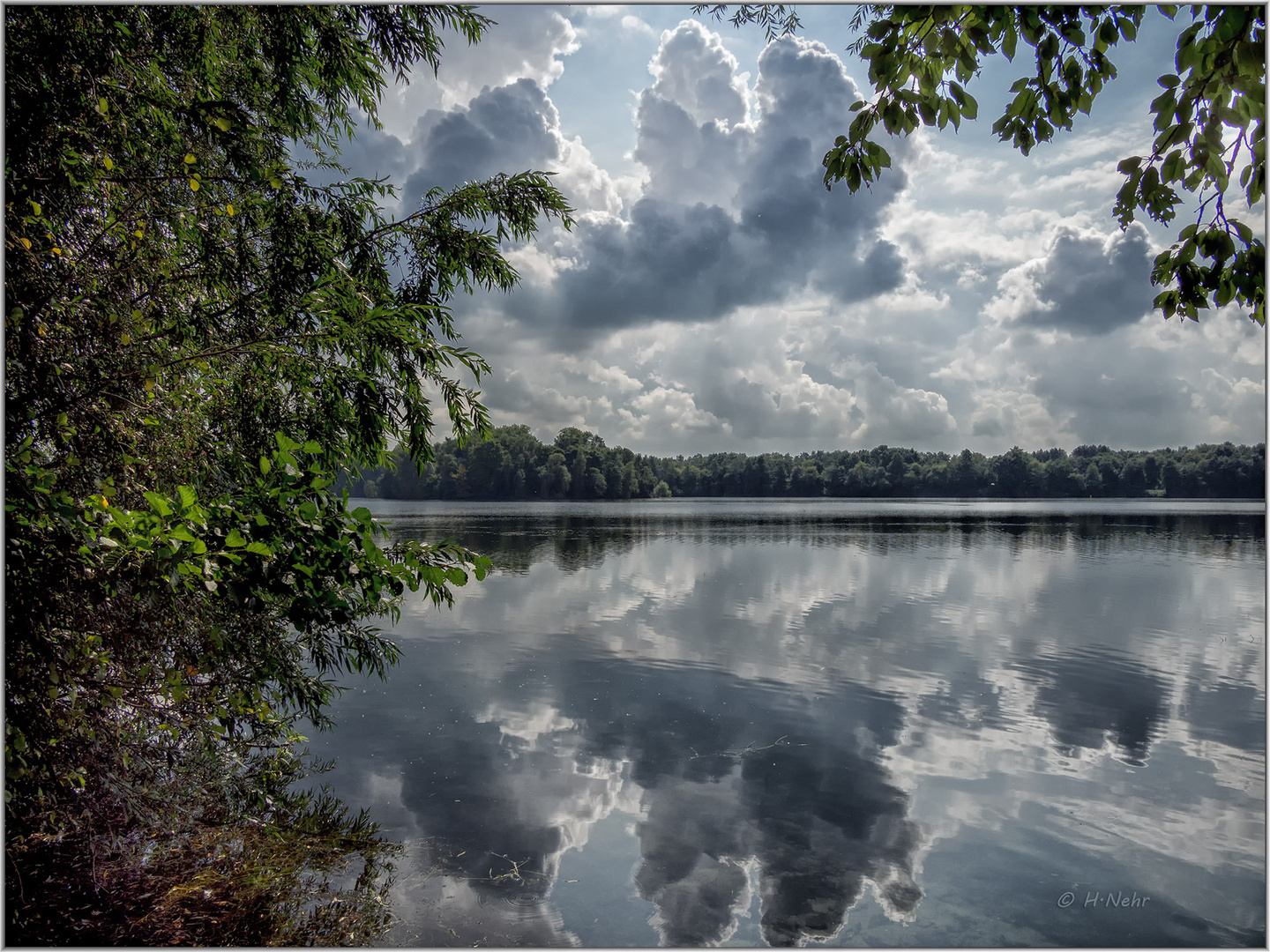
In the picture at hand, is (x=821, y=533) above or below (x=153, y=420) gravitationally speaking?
below

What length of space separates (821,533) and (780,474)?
259ft

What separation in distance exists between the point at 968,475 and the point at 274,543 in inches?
4547

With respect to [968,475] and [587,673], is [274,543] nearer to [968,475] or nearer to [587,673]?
[587,673]

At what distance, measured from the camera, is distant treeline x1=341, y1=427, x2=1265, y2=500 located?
174 feet

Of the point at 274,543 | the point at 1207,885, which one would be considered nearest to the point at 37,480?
the point at 274,543

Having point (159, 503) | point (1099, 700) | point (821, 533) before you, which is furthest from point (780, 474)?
point (159, 503)

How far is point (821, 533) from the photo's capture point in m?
41.5

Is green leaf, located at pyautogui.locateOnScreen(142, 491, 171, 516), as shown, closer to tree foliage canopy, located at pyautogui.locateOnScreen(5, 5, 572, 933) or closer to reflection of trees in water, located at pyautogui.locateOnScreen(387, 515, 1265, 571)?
tree foliage canopy, located at pyautogui.locateOnScreen(5, 5, 572, 933)

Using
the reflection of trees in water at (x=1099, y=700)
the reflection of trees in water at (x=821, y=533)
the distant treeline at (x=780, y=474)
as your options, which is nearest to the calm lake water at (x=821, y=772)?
the reflection of trees in water at (x=1099, y=700)

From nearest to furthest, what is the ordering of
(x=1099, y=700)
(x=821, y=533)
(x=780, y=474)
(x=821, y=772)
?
(x=821, y=772) < (x=1099, y=700) < (x=821, y=533) < (x=780, y=474)

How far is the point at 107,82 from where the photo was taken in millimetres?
2986

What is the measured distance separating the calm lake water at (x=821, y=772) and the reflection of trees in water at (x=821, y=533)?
12.8 m

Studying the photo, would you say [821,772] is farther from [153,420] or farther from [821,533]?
[821,533]

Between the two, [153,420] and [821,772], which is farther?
[821,772]
